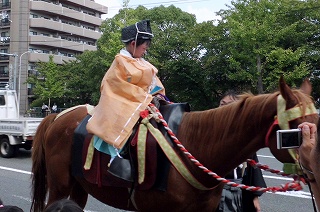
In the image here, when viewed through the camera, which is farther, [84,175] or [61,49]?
[61,49]

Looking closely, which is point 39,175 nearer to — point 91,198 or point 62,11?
point 91,198

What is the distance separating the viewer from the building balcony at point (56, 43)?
5716cm

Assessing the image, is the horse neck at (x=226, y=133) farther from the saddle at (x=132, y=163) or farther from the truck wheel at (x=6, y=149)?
the truck wheel at (x=6, y=149)

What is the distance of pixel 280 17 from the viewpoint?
26.5 metres

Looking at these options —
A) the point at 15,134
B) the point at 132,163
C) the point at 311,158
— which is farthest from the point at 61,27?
the point at 311,158

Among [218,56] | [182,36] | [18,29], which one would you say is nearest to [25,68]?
[18,29]

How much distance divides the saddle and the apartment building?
166 ft

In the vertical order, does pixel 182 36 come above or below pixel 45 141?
above

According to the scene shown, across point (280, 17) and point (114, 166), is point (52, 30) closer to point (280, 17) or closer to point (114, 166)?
point (280, 17)

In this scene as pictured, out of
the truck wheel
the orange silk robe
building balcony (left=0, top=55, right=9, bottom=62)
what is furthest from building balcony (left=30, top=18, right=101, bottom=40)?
the orange silk robe

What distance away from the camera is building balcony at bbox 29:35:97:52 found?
57.2m

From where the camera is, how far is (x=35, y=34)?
191 feet

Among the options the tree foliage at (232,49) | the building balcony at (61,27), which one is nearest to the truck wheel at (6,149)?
the tree foliage at (232,49)

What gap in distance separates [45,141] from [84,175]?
912mm
